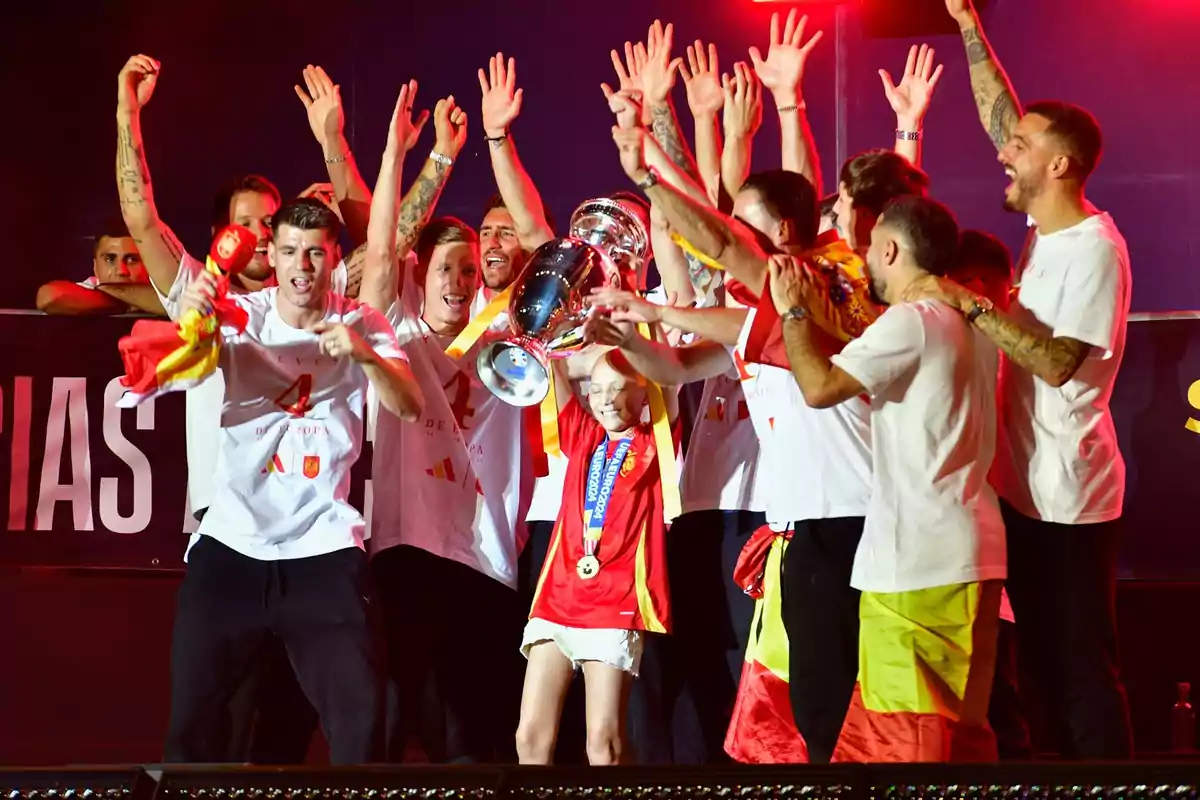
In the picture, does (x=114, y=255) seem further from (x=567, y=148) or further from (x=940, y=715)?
(x=940, y=715)

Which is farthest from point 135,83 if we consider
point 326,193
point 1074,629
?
point 1074,629

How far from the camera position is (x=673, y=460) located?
4.76m

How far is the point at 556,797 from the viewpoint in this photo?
290 cm

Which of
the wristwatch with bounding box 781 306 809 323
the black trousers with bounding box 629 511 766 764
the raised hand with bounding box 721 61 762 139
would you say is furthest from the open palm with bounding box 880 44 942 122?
the wristwatch with bounding box 781 306 809 323

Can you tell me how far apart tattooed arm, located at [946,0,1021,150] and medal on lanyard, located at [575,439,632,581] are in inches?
55.7

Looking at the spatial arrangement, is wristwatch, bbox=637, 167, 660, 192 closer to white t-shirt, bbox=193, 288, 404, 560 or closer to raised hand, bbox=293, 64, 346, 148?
white t-shirt, bbox=193, 288, 404, 560

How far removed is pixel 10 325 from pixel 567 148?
2.44 meters

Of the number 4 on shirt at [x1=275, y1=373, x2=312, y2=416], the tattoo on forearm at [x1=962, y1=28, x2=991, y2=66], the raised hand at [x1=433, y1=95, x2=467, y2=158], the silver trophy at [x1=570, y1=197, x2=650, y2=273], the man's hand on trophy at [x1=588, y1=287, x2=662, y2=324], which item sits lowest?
the number 4 on shirt at [x1=275, y1=373, x2=312, y2=416]

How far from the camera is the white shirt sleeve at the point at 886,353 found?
357 cm

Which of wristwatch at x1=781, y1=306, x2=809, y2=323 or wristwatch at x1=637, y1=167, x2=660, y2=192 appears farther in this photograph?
wristwatch at x1=637, y1=167, x2=660, y2=192

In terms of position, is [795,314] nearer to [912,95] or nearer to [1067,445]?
[1067,445]

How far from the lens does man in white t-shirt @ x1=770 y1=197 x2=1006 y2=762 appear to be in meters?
3.51

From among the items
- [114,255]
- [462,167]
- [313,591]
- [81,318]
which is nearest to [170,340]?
[313,591]

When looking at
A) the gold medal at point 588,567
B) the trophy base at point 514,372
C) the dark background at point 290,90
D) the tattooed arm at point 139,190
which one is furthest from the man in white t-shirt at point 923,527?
the dark background at point 290,90
